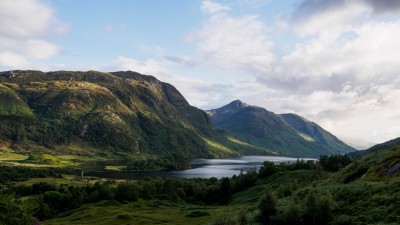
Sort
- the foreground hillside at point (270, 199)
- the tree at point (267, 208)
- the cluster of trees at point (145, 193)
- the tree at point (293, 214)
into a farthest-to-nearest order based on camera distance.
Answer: the cluster of trees at point (145, 193) < the tree at point (267, 208) < the tree at point (293, 214) < the foreground hillside at point (270, 199)

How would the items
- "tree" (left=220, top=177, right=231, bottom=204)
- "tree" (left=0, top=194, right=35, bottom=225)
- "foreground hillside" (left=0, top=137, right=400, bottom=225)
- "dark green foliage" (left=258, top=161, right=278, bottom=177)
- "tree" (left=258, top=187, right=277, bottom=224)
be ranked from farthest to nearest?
"dark green foliage" (left=258, top=161, right=278, bottom=177) < "tree" (left=220, top=177, right=231, bottom=204) < "tree" (left=258, top=187, right=277, bottom=224) < "tree" (left=0, top=194, right=35, bottom=225) < "foreground hillside" (left=0, top=137, right=400, bottom=225)

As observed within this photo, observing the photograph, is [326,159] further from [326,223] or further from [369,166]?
[326,223]

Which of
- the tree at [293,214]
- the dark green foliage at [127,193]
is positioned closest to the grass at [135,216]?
the dark green foliage at [127,193]

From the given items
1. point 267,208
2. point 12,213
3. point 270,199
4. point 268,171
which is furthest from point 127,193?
Result: point 270,199

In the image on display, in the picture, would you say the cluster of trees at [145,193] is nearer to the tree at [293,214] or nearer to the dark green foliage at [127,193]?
the dark green foliage at [127,193]

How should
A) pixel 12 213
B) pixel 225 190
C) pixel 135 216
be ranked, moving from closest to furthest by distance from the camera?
1. pixel 12 213
2. pixel 135 216
3. pixel 225 190

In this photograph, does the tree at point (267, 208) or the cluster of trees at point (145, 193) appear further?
the cluster of trees at point (145, 193)

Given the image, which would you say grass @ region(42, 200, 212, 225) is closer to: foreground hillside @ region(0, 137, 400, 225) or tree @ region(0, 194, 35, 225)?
foreground hillside @ region(0, 137, 400, 225)

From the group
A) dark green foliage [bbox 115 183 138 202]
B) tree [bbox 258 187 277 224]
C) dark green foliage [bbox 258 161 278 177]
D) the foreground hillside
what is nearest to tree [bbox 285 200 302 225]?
the foreground hillside

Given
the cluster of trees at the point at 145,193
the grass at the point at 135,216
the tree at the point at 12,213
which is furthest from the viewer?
the cluster of trees at the point at 145,193

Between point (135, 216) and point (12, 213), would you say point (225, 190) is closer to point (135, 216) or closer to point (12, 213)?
point (135, 216)

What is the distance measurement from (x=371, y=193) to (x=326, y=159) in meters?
143

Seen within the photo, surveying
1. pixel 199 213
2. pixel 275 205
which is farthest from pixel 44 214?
pixel 275 205

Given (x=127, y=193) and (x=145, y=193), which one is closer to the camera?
(x=127, y=193)
